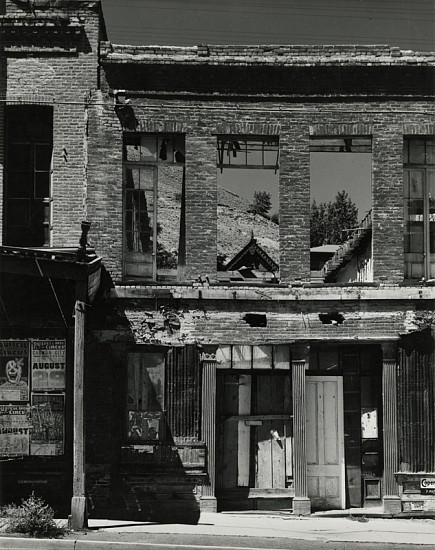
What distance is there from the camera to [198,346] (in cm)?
1497

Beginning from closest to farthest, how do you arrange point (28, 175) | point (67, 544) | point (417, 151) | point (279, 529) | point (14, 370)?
point (67, 544)
point (279, 529)
point (14, 370)
point (417, 151)
point (28, 175)

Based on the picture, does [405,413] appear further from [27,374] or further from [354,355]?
[27,374]

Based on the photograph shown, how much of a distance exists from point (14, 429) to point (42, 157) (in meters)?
5.12

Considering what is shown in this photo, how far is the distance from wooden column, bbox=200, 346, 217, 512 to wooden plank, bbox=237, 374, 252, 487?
0.63m

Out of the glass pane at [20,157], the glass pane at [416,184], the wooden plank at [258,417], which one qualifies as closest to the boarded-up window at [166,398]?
the wooden plank at [258,417]

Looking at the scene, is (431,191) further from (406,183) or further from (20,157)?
(20,157)

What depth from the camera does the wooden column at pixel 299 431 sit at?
14.6 metres

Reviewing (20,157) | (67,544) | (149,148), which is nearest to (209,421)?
(67,544)

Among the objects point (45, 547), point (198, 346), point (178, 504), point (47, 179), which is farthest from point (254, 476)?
point (47, 179)

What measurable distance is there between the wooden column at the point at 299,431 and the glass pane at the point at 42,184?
5.38 meters

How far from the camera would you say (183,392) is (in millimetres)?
14836

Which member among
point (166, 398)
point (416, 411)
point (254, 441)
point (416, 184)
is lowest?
point (254, 441)

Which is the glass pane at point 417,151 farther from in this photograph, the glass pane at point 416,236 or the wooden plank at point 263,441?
the wooden plank at point 263,441

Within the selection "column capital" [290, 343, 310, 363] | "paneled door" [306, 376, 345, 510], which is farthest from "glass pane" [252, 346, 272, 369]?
"paneled door" [306, 376, 345, 510]
